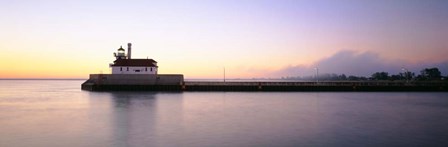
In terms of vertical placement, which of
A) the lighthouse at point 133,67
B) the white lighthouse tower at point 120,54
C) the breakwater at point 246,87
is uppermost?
the white lighthouse tower at point 120,54

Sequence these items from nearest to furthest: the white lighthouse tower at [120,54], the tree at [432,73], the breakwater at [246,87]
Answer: the breakwater at [246,87], the white lighthouse tower at [120,54], the tree at [432,73]

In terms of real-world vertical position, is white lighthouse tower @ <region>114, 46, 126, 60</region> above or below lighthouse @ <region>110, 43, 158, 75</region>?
above

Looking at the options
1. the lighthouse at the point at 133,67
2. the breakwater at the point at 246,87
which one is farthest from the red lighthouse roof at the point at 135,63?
the breakwater at the point at 246,87

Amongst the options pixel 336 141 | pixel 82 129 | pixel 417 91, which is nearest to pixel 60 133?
pixel 82 129

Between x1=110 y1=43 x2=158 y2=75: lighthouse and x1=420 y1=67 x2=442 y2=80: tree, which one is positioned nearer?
x1=110 y1=43 x2=158 y2=75: lighthouse

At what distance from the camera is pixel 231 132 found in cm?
1683

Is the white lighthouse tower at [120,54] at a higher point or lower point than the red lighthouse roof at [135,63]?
higher

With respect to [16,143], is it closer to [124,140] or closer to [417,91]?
[124,140]

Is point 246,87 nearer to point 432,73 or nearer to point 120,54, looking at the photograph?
point 120,54

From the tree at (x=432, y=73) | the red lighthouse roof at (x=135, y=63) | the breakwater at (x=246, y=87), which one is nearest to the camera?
the breakwater at (x=246, y=87)

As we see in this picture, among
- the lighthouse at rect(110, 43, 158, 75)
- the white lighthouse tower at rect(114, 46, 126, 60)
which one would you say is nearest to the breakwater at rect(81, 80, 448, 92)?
the lighthouse at rect(110, 43, 158, 75)

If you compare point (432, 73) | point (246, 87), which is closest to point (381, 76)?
point (432, 73)

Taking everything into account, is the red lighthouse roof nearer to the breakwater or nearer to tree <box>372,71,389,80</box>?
the breakwater

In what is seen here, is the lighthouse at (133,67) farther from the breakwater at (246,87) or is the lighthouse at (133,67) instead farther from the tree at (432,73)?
the tree at (432,73)
